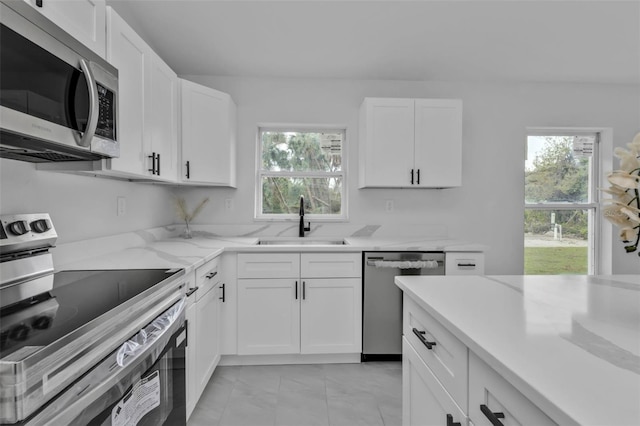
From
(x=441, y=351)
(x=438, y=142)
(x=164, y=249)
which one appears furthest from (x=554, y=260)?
(x=164, y=249)

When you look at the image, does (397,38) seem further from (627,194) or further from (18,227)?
(18,227)

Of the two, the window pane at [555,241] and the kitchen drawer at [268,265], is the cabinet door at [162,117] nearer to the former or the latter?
the kitchen drawer at [268,265]

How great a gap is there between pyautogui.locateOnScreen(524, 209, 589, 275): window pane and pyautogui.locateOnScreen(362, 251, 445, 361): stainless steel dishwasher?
1.60 meters

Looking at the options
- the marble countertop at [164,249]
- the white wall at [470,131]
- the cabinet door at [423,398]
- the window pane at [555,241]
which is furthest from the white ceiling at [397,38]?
the cabinet door at [423,398]

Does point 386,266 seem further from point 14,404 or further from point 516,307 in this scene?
point 14,404

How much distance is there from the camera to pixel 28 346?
0.71 meters

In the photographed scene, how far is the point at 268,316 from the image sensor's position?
251 centimetres

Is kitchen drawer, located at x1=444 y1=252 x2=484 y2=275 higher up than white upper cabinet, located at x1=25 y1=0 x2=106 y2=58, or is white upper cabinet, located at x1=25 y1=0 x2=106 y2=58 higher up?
white upper cabinet, located at x1=25 y1=0 x2=106 y2=58

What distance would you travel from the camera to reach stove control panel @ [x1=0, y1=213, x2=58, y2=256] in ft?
4.03

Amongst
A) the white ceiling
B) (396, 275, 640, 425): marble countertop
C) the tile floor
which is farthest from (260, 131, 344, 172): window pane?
(396, 275, 640, 425): marble countertop

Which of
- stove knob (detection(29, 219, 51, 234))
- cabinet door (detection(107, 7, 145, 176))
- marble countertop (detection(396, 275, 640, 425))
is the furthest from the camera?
cabinet door (detection(107, 7, 145, 176))

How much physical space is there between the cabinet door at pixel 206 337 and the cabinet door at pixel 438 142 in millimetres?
1965

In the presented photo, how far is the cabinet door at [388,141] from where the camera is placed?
2904 mm

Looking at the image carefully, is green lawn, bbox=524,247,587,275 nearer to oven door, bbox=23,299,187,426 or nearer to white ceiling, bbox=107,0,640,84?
white ceiling, bbox=107,0,640,84
